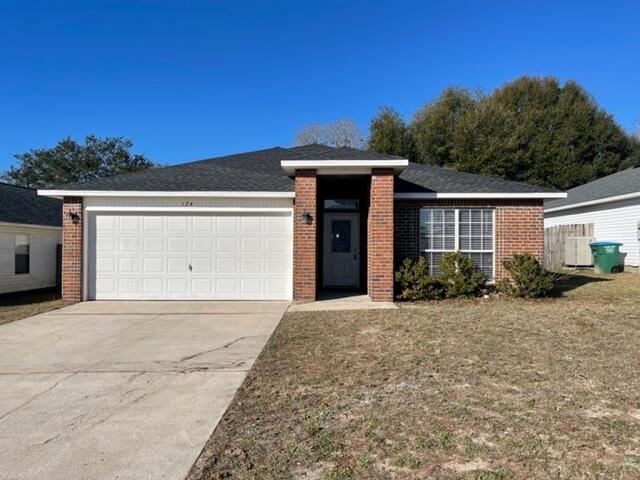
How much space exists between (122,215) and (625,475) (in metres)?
10.9

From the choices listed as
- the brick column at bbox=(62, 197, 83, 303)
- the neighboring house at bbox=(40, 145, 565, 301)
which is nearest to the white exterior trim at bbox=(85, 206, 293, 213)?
the neighboring house at bbox=(40, 145, 565, 301)

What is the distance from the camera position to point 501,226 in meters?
11.1

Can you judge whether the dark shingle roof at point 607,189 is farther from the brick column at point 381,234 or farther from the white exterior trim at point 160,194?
the white exterior trim at point 160,194

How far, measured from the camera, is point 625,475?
9.34ft

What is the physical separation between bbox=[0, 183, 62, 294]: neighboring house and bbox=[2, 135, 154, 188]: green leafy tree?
91.4 feet

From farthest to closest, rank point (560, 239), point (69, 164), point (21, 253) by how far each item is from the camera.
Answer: point (69, 164)
point (560, 239)
point (21, 253)

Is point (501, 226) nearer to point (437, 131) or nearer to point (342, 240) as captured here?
point (342, 240)

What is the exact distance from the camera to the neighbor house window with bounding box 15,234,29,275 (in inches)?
524

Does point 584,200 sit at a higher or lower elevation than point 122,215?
higher

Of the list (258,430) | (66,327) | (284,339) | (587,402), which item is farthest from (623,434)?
(66,327)

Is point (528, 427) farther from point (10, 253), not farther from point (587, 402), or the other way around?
point (10, 253)

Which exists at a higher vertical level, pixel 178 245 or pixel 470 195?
pixel 470 195

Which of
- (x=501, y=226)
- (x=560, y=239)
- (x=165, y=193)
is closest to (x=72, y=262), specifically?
(x=165, y=193)

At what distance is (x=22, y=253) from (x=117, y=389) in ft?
37.4
